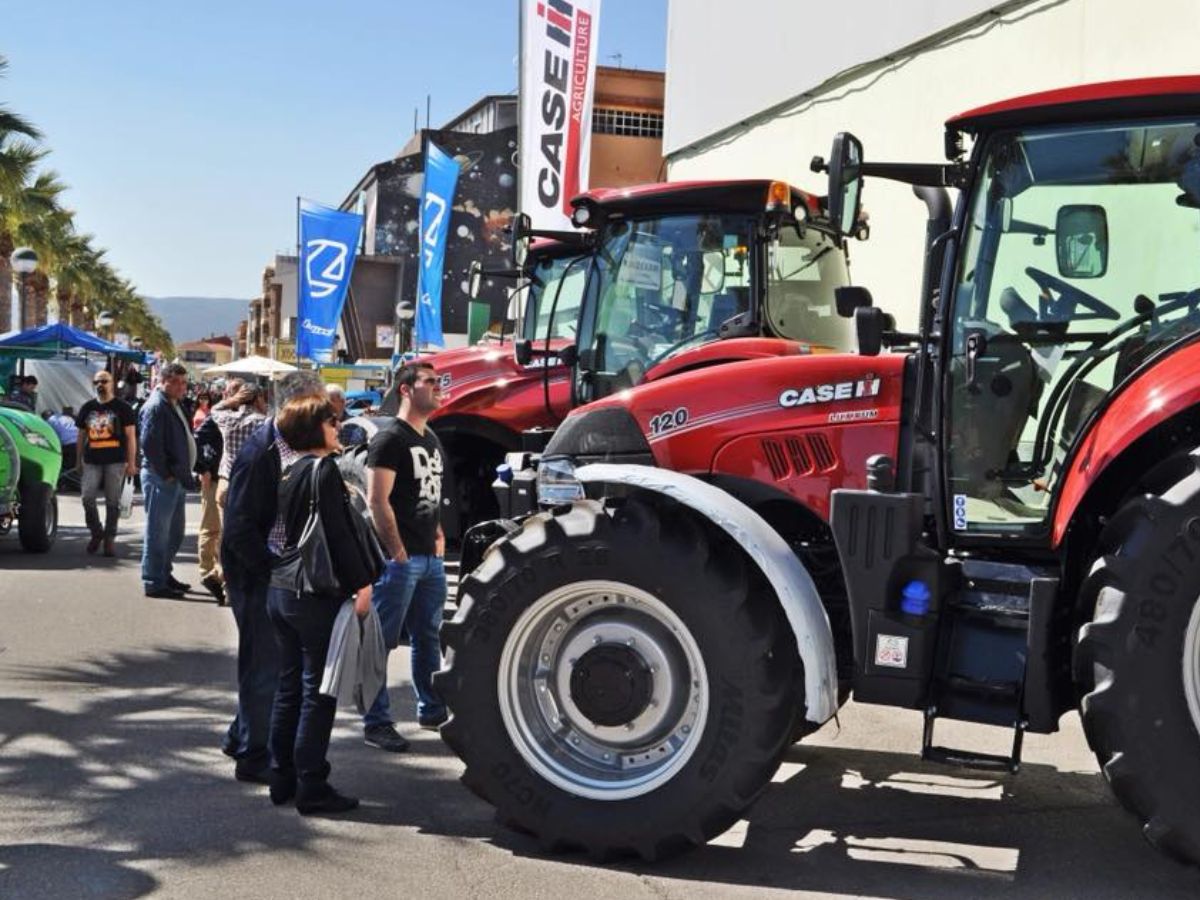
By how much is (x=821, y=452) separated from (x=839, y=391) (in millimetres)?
233

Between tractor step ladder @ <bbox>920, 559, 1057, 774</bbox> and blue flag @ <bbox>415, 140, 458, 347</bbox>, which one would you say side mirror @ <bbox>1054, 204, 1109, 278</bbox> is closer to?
tractor step ladder @ <bbox>920, 559, 1057, 774</bbox>

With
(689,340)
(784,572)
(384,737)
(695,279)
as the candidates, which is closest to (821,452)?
(784,572)

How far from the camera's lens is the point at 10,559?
12.4 meters

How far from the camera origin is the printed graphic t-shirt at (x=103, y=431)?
12281 millimetres

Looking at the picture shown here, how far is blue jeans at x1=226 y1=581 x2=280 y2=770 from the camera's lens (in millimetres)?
5652

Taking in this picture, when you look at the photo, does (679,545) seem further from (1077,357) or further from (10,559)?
(10,559)

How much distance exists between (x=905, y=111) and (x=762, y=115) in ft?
14.6

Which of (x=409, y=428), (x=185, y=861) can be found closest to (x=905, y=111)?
(x=409, y=428)

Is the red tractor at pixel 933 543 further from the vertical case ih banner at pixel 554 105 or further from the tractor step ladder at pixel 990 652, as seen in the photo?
the vertical case ih banner at pixel 554 105

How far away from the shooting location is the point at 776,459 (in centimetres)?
491

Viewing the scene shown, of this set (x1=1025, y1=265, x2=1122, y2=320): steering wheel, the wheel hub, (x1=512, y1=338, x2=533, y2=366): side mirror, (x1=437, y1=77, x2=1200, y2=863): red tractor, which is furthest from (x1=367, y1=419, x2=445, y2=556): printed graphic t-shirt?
(x1=512, y1=338, x2=533, y2=366): side mirror

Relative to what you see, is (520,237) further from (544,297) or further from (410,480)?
(410,480)

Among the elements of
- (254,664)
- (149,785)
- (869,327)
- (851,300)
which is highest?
(851,300)

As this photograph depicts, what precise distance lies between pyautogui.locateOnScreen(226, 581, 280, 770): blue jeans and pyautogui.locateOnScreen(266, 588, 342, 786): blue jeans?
0.40m
